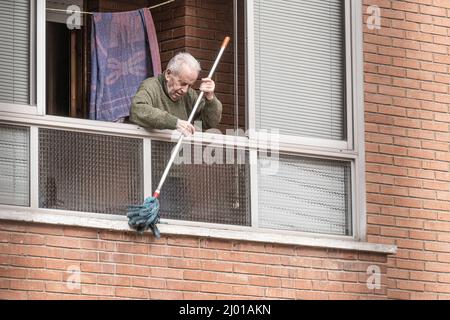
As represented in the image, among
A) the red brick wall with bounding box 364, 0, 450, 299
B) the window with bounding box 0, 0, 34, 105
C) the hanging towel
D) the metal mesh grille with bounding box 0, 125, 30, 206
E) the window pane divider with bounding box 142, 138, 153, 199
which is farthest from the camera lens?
the red brick wall with bounding box 364, 0, 450, 299

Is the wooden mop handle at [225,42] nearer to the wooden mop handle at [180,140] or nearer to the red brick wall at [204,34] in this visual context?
the wooden mop handle at [180,140]

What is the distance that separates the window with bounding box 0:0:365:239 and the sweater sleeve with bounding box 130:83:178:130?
0.41ft

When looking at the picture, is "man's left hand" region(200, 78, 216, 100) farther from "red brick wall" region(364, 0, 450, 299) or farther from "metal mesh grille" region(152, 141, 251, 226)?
"red brick wall" region(364, 0, 450, 299)

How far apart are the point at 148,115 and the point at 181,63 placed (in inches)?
21.8

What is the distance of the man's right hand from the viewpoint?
49.3 feet

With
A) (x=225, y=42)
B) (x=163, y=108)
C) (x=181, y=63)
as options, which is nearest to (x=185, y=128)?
(x=163, y=108)

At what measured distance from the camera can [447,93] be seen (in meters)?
16.7

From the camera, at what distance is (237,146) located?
51.0ft

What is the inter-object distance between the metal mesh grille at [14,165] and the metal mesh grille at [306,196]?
6.79 feet

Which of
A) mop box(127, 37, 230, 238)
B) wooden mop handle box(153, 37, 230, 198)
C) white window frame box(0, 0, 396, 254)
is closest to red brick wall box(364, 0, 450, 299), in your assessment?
white window frame box(0, 0, 396, 254)

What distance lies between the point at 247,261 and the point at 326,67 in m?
1.93

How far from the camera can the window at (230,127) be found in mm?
14680

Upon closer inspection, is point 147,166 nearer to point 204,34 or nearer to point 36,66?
point 36,66
